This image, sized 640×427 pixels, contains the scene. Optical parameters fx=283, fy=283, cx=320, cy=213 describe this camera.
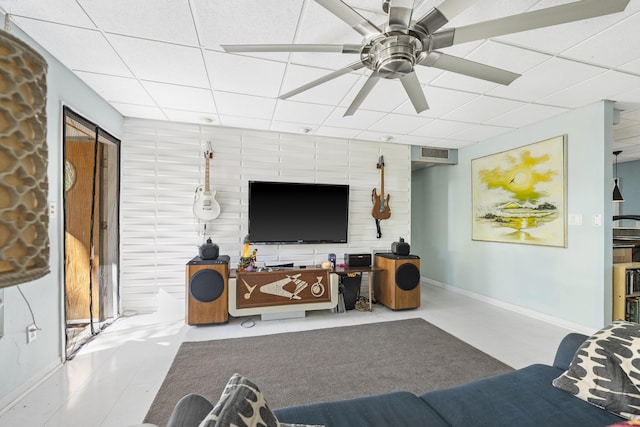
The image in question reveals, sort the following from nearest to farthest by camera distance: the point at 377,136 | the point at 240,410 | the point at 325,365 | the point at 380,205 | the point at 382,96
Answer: the point at 240,410 < the point at 325,365 < the point at 382,96 < the point at 377,136 < the point at 380,205

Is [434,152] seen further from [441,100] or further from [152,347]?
[152,347]

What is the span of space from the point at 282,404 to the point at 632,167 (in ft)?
24.7

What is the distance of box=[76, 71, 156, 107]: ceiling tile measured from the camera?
2551mm

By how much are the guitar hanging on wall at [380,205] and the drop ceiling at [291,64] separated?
2.81 feet

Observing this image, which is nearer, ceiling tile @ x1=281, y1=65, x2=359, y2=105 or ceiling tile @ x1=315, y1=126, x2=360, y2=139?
ceiling tile @ x1=281, y1=65, x2=359, y2=105

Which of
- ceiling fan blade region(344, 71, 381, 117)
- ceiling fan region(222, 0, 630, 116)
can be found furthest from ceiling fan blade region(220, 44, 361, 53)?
ceiling fan blade region(344, 71, 381, 117)

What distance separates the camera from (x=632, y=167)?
5.45 metres

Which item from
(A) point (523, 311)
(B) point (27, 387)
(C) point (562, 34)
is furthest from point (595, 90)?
(B) point (27, 387)

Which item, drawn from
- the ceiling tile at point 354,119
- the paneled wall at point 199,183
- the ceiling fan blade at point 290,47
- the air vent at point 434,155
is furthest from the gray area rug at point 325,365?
the air vent at point 434,155

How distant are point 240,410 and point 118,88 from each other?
3.14 metres

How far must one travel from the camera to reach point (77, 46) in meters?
2.09

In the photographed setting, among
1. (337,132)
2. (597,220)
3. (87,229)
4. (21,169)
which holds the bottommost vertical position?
(87,229)

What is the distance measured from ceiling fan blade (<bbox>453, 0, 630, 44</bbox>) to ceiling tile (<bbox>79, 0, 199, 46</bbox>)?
1628 millimetres

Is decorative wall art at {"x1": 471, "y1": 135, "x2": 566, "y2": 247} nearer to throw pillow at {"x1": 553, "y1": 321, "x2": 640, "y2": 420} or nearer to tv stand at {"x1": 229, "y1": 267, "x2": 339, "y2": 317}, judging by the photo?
throw pillow at {"x1": 553, "y1": 321, "x2": 640, "y2": 420}
